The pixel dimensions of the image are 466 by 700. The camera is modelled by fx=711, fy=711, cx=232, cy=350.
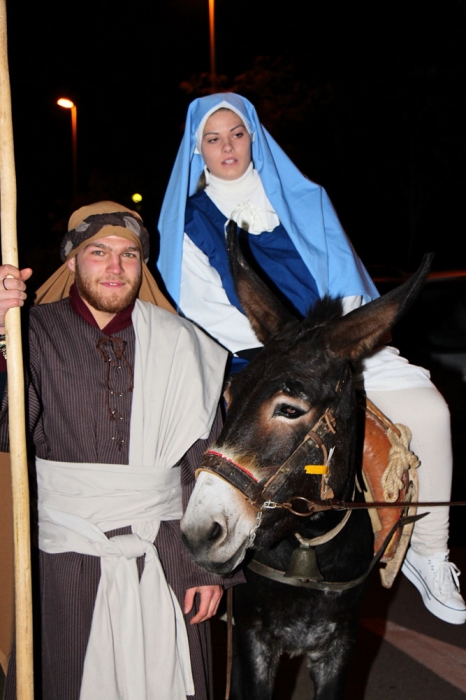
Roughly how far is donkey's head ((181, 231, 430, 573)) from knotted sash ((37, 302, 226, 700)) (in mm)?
275

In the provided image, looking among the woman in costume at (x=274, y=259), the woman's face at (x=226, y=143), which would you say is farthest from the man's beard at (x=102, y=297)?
the woman's face at (x=226, y=143)

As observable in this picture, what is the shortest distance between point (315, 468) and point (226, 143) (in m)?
2.18

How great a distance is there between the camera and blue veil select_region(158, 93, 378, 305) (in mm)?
3893

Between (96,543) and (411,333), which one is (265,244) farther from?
(411,333)

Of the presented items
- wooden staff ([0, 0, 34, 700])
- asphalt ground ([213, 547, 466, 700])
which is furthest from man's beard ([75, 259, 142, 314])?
asphalt ground ([213, 547, 466, 700])

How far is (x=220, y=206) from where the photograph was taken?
4.20 m

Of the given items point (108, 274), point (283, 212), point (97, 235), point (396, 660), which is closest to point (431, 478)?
point (283, 212)

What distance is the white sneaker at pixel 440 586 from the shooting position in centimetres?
368

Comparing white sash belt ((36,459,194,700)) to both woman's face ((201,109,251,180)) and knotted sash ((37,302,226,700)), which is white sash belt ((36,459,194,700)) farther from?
woman's face ((201,109,251,180))

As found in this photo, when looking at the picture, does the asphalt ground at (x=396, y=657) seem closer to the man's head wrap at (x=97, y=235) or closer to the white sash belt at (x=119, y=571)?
the white sash belt at (x=119, y=571)

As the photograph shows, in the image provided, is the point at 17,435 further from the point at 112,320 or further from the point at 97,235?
the point at 97,235

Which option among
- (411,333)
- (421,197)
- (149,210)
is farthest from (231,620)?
(421,197)

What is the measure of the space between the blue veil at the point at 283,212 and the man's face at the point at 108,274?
915 mm

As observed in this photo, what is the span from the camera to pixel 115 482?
8.84 feet
